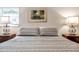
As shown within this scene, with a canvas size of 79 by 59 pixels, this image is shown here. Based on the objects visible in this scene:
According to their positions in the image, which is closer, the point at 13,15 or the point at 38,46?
the point at 38,46

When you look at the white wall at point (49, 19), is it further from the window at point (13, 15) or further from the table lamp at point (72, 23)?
the table lamp at point (72, 23)

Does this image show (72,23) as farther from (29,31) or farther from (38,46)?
(38,46)

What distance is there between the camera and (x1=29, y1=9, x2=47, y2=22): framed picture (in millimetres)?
4453

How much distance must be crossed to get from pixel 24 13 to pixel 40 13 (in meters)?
0.54

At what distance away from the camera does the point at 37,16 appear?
450 centimetres

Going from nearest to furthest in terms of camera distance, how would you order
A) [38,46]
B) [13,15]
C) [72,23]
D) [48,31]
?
[38,46] → [48,31] → [72,23] → [13,15]

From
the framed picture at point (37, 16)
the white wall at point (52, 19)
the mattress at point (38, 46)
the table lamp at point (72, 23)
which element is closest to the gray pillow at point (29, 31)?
the white wall at point (52, 19)

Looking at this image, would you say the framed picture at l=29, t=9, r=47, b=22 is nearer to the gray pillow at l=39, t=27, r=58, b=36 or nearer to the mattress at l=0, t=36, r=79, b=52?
the gray pillow at l=39, t=27, r=58, b=36

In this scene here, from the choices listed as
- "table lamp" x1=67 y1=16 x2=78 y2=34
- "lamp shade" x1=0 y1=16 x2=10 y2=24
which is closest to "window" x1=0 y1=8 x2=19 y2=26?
"lamp shade" x1=0 y1=16 x2=10 y2=24

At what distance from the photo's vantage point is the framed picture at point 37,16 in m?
4.45

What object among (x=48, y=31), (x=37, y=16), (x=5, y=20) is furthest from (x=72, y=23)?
(x=5, y=20)
